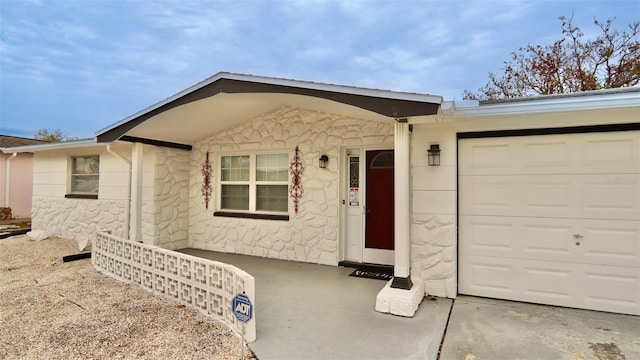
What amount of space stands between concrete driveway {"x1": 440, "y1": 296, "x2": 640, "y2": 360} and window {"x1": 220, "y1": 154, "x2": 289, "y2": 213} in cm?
384

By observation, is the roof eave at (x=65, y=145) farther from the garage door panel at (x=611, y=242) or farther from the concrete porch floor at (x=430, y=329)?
the garage door panel at (x=611, y=242)

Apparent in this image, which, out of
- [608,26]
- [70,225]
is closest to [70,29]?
[70,225]

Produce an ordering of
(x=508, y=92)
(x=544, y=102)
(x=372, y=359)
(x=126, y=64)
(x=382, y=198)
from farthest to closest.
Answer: (x=126, y=64)
(x=508, y=92)
(x=382, y=198)
(x=544, y=102)
(x=372, y=359)

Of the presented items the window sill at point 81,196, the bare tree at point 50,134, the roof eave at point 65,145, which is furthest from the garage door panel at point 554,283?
the bare tree at point 50,134

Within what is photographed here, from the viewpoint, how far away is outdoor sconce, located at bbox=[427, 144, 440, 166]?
4461 mm

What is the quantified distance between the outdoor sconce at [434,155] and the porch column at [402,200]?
593 millimetres

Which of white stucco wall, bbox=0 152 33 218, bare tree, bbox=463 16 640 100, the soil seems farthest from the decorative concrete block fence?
bare tree, bbox=463 16 640 100

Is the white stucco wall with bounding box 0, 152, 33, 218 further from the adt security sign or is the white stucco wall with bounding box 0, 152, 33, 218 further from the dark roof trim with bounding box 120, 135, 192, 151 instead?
the adt security sign

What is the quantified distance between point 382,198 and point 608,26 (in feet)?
37.2

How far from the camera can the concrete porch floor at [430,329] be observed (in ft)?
9.64

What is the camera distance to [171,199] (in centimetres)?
724

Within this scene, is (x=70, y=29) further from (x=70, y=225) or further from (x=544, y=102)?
(x=544, y=102)

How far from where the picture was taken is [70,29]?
14945 millimetres

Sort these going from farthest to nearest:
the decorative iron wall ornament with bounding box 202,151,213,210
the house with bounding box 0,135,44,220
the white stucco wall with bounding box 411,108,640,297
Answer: the house with bounding box 0,135,44,220 < the decorative iron wall ornament with bounding box 202,151,213,210 < the white stucco wall with bounding box 411,108,640,297
